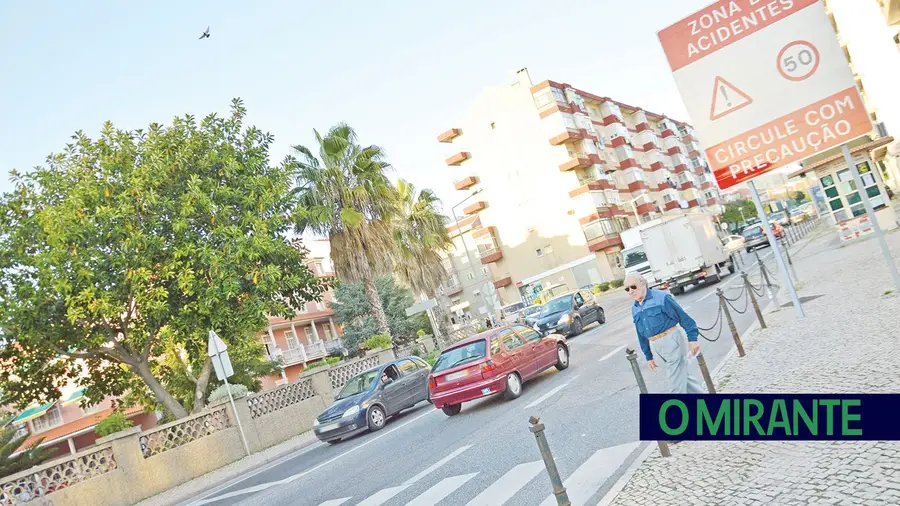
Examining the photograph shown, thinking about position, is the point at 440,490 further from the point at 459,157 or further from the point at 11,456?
the point at 459,157

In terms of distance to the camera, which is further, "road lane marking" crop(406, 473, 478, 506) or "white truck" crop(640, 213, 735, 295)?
"white truck" crop(640, 213, 735, 295)

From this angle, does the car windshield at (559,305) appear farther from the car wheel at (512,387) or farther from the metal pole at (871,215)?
the metal pole at (871,215)

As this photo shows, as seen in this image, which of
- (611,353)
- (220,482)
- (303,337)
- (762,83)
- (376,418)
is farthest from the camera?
(303,337)

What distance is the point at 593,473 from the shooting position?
22.9ft

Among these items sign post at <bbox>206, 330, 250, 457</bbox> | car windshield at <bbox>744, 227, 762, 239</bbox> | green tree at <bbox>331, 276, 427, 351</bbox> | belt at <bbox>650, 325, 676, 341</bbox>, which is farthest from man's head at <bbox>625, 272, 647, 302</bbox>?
car windshield at <bbox>744, 227, 762, 239</bbox>

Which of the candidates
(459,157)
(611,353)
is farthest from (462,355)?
(459,157)

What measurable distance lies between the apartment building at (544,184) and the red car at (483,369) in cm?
4494

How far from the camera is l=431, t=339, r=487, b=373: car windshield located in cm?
1380

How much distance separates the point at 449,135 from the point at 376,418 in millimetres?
56844

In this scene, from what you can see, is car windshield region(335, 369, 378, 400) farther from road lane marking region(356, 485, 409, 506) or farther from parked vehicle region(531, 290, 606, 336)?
parked vehicle region(531, 290, 606, 336)

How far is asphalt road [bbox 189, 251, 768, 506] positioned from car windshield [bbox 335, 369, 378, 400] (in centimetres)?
109

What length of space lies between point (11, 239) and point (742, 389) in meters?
17.4

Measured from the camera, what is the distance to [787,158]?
10992 millimetres

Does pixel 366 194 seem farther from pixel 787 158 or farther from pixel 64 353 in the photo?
pixel 787 158
